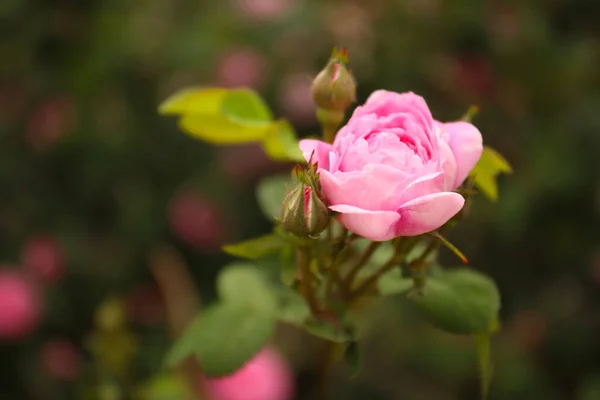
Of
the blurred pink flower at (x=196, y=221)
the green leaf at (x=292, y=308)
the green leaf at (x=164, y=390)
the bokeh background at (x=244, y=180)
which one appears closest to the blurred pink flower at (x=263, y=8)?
the bokeh background at (x=244, y=180)

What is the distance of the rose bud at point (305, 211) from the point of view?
1.25 feet

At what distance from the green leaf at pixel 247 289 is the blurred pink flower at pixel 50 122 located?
878 mm

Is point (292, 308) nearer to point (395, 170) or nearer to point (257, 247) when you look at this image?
point (257, 247)

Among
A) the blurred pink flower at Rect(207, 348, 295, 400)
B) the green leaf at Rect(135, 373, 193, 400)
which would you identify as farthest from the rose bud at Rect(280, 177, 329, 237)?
the blurred pink flower at Rect(207, 348, 295, 400)

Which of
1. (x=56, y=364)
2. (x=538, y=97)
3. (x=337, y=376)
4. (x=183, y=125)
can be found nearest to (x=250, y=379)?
(x=337, y=376)

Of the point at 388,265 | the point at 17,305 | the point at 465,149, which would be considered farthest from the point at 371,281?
the point at 17,305

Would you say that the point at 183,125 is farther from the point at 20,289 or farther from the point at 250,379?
the point at 20,289

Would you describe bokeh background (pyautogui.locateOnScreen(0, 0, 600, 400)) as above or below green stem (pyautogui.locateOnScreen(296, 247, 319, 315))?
below

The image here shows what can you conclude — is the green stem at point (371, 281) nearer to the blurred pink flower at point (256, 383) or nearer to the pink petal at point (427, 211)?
the pink petal at point (427, 211)

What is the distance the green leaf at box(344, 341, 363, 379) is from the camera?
0.46 metres

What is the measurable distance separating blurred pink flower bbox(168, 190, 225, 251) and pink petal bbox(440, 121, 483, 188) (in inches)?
44.1

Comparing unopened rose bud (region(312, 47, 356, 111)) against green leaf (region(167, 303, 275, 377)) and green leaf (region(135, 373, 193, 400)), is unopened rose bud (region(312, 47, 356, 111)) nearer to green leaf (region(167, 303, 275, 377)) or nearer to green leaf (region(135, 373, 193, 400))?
green leaf (region(167, 303, 275, 377))

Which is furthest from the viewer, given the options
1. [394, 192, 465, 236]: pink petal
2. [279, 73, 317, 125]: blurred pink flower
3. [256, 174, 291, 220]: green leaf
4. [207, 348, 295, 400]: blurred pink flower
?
[279, 73, 317, 125]: blurred pink flower

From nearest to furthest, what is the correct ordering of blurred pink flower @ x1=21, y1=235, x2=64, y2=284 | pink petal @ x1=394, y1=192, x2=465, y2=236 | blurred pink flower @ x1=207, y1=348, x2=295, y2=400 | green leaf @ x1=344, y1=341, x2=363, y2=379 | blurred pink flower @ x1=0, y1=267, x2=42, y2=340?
pink petal @ x1=394, y1=192, x2=465, y2=236, green leaf @ x1=344, y1=341, x2=363, y2=379, blurred pink flower @ x1=207, y1=348, x2=295, y2=400, blurred pink flower @ x1=0, y1=267, x2=42, y2=340, blurred pink flower @ x1=21, y1=235, x2=64, y2=284
